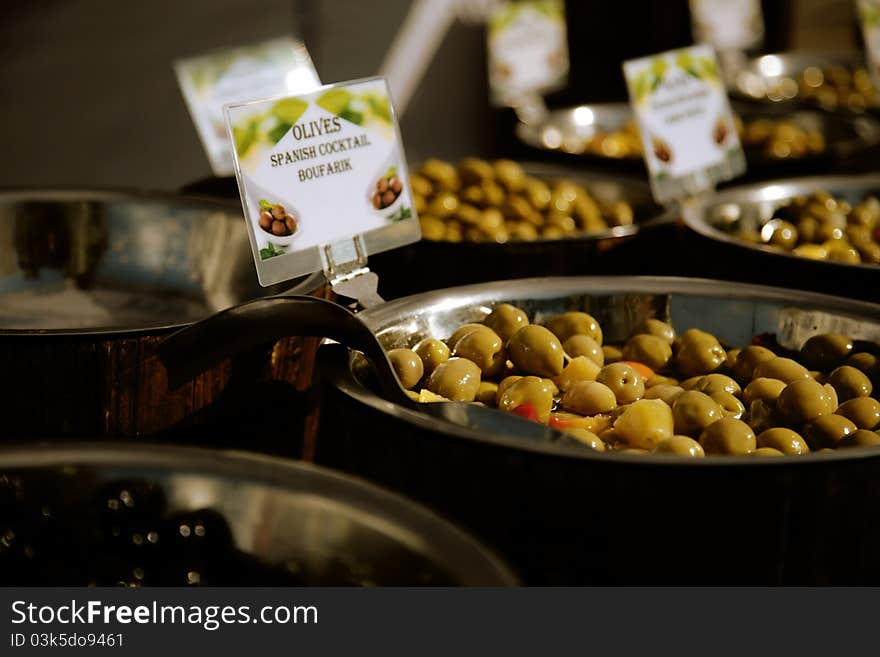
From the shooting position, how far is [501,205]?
2172mm

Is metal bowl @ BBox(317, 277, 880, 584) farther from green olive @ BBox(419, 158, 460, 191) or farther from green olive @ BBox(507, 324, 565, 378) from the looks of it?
green olive @ BBox(419, 158, 460, 191)

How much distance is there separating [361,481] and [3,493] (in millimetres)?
253

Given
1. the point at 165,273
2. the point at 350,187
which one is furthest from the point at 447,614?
the point at 165,273

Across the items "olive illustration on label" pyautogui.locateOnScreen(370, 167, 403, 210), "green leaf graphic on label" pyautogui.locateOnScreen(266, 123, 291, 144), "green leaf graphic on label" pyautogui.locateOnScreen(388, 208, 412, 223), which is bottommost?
"green leaf graphic on label" pyautogui.locateOnScreen(388, 208, 412, 223)

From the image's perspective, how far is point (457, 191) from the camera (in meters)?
2.24

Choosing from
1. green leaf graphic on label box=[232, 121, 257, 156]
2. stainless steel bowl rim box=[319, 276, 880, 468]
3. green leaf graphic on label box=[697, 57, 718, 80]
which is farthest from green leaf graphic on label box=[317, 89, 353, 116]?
green leaf graphic on label box=[697, 57, 718, 80]

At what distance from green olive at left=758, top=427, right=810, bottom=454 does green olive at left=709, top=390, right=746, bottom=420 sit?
98 millimetres

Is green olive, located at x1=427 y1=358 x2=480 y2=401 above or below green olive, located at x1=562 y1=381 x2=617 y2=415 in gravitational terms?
above

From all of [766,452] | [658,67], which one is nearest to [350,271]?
[766,452]

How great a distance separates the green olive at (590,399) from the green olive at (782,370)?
0.20 meters

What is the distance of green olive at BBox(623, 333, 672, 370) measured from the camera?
1.40 meters

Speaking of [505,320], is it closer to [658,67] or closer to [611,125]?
[658,67]

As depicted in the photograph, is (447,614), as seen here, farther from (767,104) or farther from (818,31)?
(818,31)

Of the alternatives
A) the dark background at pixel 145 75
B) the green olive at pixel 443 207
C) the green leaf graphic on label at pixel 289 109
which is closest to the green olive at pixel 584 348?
the green leaf graphic on label at pixel 289 109
